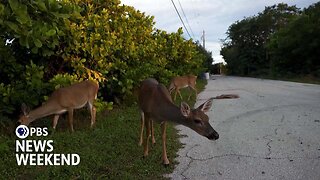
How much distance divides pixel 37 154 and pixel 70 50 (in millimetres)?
3735

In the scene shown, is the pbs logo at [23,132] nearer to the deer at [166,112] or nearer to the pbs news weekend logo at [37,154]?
the pbs news weekend logo at [37,154]

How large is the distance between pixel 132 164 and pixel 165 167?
50 cm

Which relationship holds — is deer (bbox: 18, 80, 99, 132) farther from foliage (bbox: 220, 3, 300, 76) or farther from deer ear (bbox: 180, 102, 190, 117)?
foliage (bbox: 220, 3, 300, 76)

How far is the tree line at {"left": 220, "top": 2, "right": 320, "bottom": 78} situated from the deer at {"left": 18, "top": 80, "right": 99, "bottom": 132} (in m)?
31.6

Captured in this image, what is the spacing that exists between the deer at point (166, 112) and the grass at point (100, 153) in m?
0.29

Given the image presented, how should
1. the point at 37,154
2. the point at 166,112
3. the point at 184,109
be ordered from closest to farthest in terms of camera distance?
1. the point at 184,109
2. the point at 166,112
3. the point at 37,154

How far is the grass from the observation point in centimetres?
534

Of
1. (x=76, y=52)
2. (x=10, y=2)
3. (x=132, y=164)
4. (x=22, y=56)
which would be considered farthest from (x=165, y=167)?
(x=22, y=56)

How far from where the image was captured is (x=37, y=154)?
6277 mm

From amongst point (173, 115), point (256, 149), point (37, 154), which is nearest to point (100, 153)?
point (37, 154)

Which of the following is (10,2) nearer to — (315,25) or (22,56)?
(22,56)

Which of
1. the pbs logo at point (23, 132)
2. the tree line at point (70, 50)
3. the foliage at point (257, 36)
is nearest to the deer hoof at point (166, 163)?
the tree line at point (70, 50)

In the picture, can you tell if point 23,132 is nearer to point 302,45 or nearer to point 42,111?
point 42,111

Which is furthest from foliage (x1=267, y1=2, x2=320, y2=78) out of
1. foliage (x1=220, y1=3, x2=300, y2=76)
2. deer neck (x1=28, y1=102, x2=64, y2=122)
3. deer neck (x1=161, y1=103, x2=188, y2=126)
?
deer neck (x1=161, y1=103, x2=188, y2=126)
